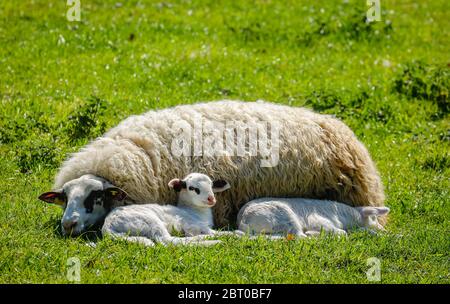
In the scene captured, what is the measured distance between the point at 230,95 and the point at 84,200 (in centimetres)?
533

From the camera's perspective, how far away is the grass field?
7164mm

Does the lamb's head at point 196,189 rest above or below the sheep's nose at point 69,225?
above

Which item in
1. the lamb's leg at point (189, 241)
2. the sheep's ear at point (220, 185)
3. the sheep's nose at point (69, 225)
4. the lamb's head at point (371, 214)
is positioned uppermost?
the sheep's ear at point (220, 185)

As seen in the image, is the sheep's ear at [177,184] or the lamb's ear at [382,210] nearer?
the sheep's ear at [177,184]

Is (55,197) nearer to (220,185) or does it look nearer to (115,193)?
(115,193)

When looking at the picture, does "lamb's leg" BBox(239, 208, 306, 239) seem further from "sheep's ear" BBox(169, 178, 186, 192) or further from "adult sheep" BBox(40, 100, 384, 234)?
"sheep's ear" BBox(169, 178, 186, 192)

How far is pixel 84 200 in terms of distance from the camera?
310 inches

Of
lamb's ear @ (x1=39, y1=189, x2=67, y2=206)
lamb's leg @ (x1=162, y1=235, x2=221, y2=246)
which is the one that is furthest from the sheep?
lamb's ear @ (x1=39, y1=189, x2=67, y2=206)

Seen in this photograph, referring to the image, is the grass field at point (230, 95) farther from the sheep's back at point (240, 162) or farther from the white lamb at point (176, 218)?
the sheep's back at point (240, 162)

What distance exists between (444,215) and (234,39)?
6.91 m

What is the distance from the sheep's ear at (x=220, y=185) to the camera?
8.30 metres

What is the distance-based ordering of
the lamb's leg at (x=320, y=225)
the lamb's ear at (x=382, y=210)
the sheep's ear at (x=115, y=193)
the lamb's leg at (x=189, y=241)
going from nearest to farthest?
1. the lamb's leg at (x=189, y=241)
2. the sheep's ear at (x=115, y=193)
3. the lamb's leg at (x=320, y=225)
4. the lamb's ear at (x=382, y=210)

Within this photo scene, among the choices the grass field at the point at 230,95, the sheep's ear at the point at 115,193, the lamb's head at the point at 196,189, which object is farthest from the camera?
the lamb's head at the point at 196,189

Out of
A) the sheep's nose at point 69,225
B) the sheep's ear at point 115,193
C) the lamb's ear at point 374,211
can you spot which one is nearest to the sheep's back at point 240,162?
the sheep's ear at point 115,193
